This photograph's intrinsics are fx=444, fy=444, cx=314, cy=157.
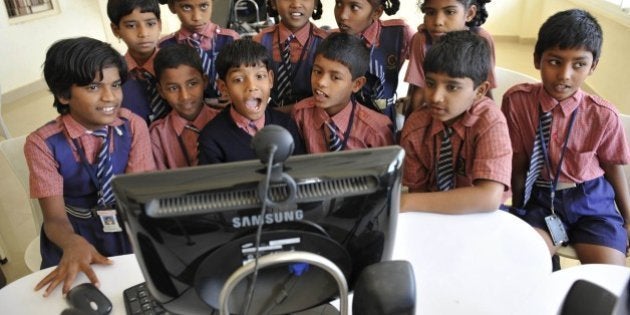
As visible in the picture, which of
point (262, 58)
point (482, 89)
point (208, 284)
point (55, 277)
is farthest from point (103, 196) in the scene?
point (482, 89)

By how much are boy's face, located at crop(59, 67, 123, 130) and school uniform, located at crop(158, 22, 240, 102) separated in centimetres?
60

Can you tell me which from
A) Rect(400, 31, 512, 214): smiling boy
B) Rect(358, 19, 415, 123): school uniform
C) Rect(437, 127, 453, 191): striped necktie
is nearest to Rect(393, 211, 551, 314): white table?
Rect(400, 31, 512, 214): smiling boy

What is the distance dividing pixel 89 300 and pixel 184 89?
996 millimetres

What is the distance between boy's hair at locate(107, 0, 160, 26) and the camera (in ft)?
6.53

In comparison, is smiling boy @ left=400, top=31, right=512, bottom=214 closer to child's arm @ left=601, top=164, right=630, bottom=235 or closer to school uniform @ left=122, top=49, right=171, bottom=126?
child's arm @ left=601, top=164, right=630, bottom=235

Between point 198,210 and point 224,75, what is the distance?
1184mm

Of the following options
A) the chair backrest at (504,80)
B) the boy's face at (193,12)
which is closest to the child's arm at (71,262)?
the boy's face at (193,12)

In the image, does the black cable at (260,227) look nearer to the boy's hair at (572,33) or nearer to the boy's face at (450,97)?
the boy's face at (450,97)

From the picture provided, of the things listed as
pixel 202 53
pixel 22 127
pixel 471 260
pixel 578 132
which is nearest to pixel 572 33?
pixel 578 132

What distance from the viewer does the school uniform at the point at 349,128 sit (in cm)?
173

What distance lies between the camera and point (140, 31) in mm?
2033

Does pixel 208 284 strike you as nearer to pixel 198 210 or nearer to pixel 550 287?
pixel 198 210

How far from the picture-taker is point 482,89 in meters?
1.53

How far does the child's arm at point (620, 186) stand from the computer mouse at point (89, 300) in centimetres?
170
